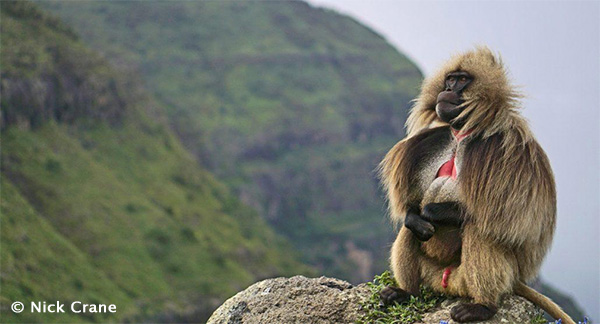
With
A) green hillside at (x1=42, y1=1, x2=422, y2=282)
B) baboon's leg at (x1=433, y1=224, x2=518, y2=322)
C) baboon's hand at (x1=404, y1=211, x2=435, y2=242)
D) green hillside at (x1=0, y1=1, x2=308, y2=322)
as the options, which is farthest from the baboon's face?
green hillside at (x1=42, y1=1, x2=422, y2=282)

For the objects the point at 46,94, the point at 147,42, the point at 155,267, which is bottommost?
the point at 155,267

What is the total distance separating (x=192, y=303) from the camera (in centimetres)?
6550

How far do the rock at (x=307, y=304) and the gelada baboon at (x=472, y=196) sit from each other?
0.21 m

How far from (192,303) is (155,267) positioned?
13.4 ft

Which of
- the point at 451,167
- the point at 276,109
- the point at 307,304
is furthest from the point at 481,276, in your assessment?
the point at 276,109

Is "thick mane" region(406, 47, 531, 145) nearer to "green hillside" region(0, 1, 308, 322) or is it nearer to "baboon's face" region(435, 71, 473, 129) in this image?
"baboon's face" region(435, 71, 473, 129)

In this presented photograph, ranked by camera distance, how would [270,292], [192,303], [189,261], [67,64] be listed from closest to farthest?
[270,292] < [192,303] < [189,261] < [67,64]

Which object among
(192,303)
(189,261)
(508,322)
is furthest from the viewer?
(189,261)

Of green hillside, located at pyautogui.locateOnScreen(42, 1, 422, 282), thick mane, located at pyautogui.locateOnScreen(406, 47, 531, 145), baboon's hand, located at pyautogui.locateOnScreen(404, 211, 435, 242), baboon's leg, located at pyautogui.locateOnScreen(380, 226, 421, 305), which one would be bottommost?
baboon's leg, located at pyautogui.locateOnScreen(380, 226, 421, 305)

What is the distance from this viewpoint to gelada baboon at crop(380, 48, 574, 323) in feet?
27.3

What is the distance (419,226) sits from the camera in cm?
864

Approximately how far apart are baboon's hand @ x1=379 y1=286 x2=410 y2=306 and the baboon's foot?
0.73 meters

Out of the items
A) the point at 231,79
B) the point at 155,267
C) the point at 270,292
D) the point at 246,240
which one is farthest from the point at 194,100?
the point at 270,292

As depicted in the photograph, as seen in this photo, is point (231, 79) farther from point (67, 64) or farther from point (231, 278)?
point (231, 278)
